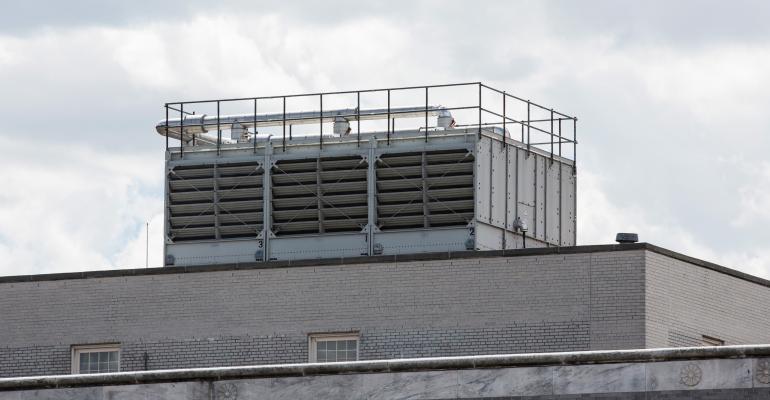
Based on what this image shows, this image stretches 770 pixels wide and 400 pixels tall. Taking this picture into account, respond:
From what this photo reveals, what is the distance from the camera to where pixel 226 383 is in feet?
108

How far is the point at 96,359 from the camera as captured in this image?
136 ft

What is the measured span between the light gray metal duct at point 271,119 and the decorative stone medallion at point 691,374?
50.0ft

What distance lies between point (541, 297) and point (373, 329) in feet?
11.9

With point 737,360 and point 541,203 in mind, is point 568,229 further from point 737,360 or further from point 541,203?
point 737,360

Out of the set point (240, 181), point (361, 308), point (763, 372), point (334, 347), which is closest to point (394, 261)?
point (361, 308)

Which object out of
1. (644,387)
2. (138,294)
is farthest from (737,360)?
(138,294)

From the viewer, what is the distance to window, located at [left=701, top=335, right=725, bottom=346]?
3994cm

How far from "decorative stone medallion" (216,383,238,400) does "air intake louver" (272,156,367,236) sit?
11014 mm

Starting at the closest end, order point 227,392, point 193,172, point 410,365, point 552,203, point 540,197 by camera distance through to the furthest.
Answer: point 410,365
point 227,392
point 193,172
point 540,197
point 552,203

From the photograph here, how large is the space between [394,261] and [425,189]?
3695 mm

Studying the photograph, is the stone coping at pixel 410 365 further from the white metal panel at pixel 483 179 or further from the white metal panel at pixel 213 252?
the white metal panel at pixel 483 179

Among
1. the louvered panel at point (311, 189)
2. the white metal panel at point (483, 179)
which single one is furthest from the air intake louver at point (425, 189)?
the louvered panel at point (311, 189)

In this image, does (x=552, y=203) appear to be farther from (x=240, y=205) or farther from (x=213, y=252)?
(x=213, y=252)

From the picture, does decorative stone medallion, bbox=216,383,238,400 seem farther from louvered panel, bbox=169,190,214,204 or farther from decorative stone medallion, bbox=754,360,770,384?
louvered panel, bbox=169,190,214,204
